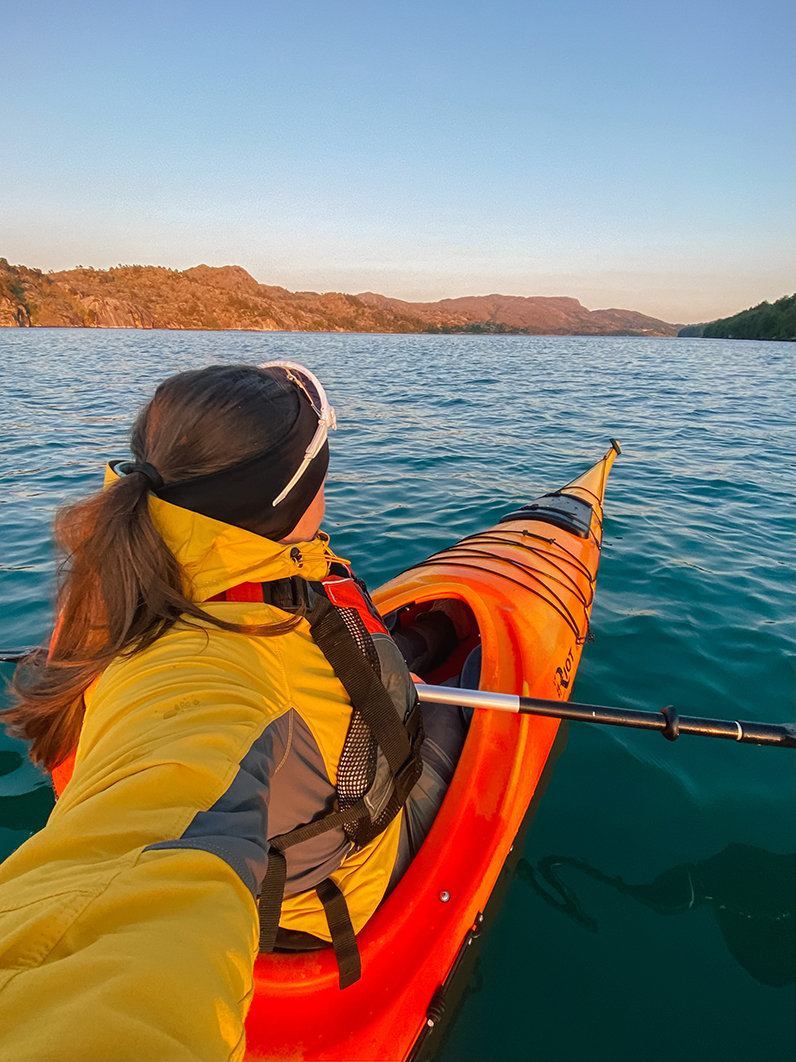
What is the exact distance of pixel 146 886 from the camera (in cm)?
69

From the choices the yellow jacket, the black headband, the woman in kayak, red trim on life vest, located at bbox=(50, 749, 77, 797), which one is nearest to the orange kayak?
the woman in kayak

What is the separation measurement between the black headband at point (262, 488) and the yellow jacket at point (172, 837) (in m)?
0.05

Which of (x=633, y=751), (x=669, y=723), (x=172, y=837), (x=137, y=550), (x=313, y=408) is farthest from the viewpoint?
(x=633, y=751)

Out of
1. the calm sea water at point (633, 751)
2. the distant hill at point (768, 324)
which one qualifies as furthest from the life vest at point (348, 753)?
the distant hill at point (768, 324)

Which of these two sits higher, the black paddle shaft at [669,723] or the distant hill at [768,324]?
the distant hill at [768,324]

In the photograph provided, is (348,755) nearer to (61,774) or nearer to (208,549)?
(208,549)

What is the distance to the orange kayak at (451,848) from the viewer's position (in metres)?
1.73

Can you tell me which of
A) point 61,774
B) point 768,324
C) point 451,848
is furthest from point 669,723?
point 768,324

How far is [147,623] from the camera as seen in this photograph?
1212 mm

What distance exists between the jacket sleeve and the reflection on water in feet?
7.71

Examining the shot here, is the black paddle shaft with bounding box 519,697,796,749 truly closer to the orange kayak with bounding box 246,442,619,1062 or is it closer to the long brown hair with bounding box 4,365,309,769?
the orange kayak with bounding box 246,442,619,1062

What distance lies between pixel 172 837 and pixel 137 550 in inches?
26.0

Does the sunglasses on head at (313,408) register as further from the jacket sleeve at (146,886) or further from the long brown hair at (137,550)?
the jacket sleeve at (146,886)

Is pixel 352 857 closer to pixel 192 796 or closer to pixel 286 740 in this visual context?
pixel 286 740
